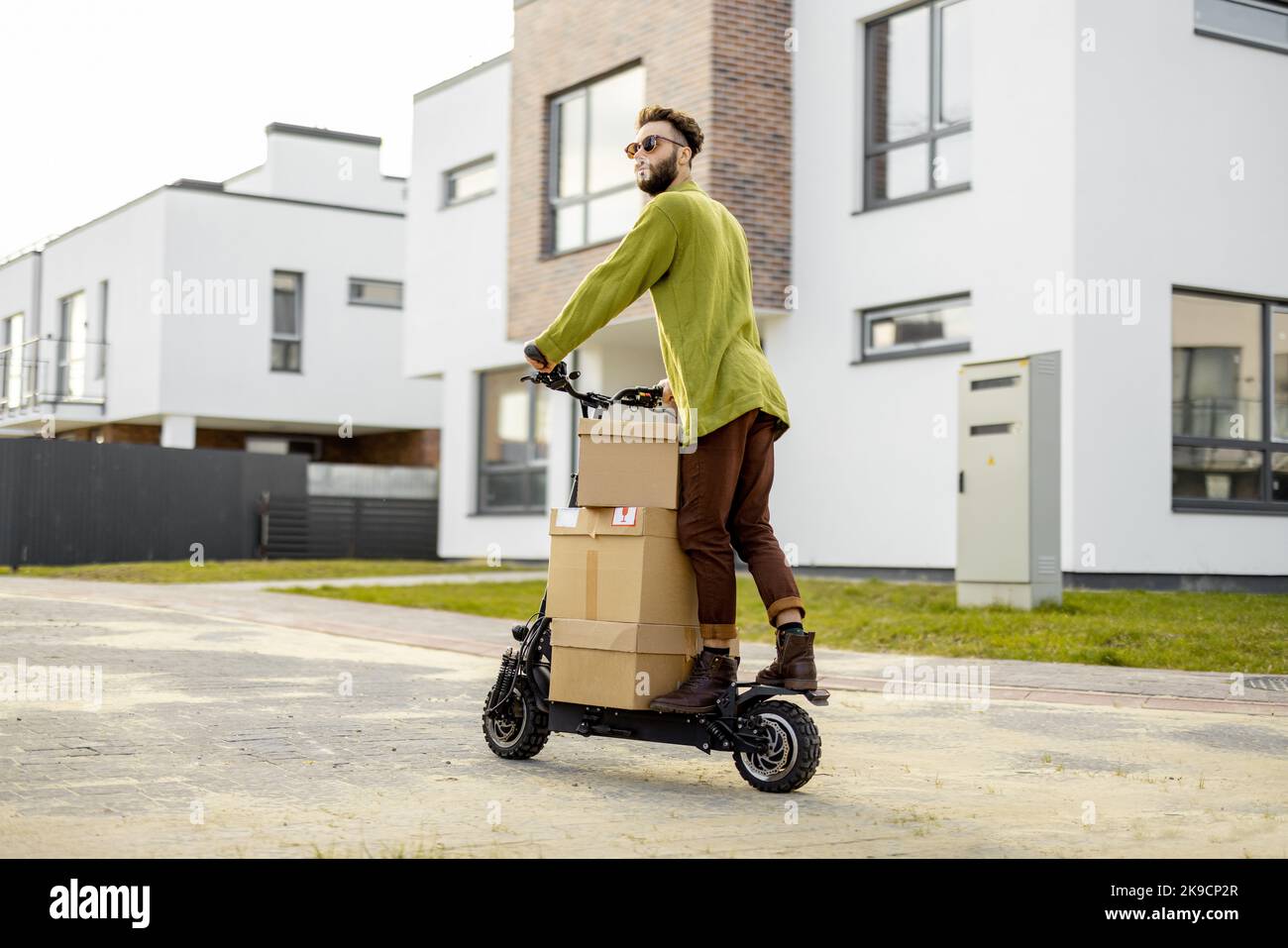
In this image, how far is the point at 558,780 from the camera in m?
4.86

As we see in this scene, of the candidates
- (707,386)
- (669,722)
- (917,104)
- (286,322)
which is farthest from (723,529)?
(286,322)

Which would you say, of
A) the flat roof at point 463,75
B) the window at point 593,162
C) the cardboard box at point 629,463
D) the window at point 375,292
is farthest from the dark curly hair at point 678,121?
the window at point 375,292

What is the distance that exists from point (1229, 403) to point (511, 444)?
35.8ft

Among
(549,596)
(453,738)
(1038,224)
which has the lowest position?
(453,738)

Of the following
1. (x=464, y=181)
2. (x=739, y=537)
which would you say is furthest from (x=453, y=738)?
(x=464, y=181)

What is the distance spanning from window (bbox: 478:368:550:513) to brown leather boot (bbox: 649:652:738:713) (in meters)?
15.9

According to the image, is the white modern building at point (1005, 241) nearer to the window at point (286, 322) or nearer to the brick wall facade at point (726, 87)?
the brick wall facade at point (726, 87)

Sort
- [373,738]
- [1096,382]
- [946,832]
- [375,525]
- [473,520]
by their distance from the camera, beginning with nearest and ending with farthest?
[946,832] < [373,738] < [1096,382] < [473,520] < [375,525]

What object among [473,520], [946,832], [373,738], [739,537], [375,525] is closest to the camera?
[946,832]

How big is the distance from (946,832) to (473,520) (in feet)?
60.5

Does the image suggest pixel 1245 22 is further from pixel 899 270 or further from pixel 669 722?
pixel 669 722

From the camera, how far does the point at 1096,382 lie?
1331 cm
